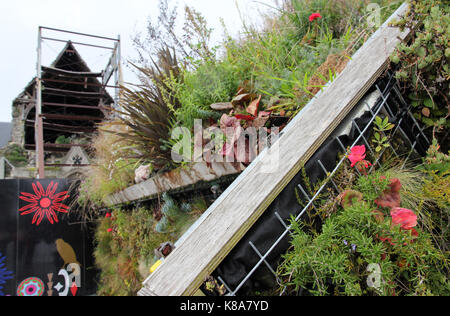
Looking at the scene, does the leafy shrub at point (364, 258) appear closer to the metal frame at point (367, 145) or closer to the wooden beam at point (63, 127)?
the metal frame at point (367, 145)

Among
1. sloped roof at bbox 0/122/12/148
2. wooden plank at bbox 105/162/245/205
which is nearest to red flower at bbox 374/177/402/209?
wooden plank at bbox 105/162/245/205

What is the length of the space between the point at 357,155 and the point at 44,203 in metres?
4.48

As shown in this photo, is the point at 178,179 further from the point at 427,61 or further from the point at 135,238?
the point at 427,61

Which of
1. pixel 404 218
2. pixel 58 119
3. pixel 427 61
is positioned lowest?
pixel 58 119

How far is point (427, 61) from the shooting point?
117cm

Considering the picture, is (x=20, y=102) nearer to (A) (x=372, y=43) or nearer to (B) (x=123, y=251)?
(B) (x=123, y=251)

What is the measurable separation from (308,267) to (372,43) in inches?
43.6

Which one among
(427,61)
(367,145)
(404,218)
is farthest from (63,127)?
(404,218)

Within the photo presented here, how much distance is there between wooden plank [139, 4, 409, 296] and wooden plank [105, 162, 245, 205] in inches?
16.0

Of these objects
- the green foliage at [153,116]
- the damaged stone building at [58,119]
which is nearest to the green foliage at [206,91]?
the green foliage at [153,116]

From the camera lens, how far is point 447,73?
1158mm

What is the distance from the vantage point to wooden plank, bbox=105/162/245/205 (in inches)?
61.4
